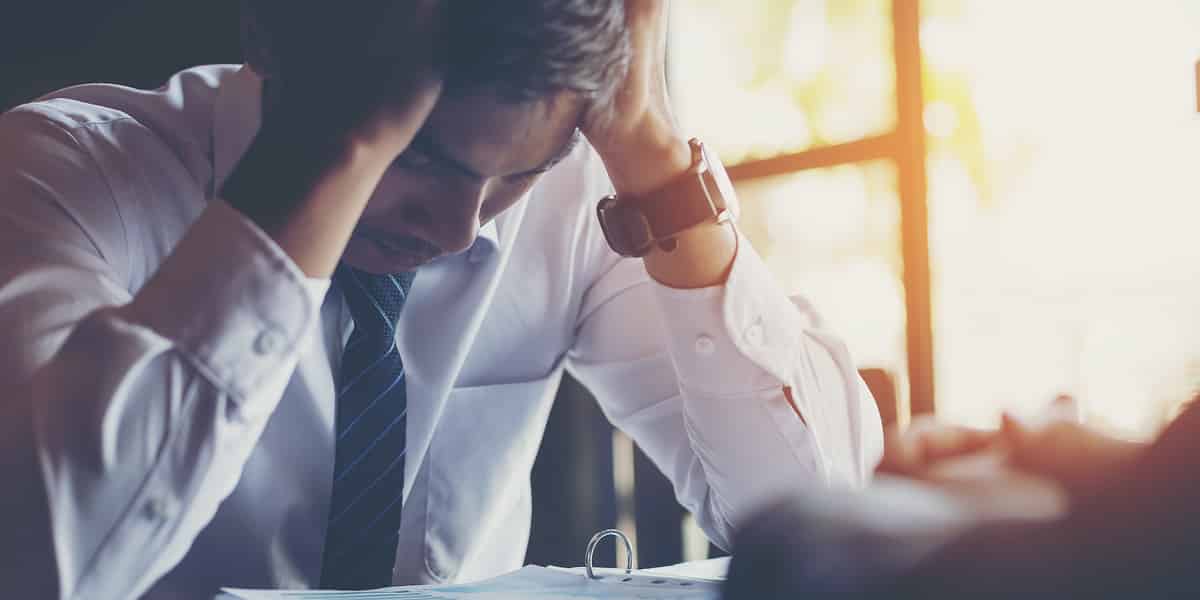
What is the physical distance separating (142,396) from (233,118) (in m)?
0.46

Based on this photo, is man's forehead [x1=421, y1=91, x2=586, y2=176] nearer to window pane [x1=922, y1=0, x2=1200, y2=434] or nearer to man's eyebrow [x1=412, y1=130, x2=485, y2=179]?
man's eyebrow [x1=412, y1=130, x2=485, y2=179]

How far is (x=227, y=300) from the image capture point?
0.60m

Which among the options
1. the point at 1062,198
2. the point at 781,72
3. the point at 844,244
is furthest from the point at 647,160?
the point at 781,72

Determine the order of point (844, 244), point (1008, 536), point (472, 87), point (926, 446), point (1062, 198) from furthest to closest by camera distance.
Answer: point (844, 244) → point (1062, 198) → point (472, 87) → point (926, 446) → point (1008, 536)

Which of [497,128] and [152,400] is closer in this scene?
[152,400]

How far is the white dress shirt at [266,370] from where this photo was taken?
1.89 feet

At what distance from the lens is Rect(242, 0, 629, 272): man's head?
0.65 metres

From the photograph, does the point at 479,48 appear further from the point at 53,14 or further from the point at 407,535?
the point at 53,14

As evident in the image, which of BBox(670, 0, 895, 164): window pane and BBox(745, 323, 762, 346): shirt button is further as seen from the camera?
BBox(670, 0, 895, 164): window pane

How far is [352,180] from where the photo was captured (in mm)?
637

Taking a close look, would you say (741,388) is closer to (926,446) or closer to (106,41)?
(926,446)

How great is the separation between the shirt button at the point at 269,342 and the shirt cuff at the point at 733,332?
464mm

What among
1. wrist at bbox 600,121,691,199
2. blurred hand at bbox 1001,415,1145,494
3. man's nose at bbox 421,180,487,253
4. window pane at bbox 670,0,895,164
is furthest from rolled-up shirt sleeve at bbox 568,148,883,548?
window pane at bbox 670,0,895,164

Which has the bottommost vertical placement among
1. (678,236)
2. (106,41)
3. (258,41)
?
(678,236)
